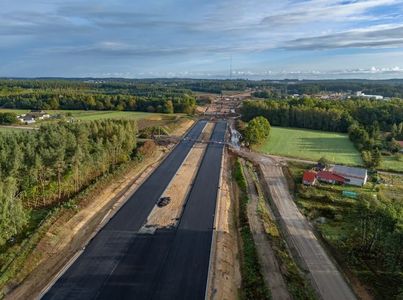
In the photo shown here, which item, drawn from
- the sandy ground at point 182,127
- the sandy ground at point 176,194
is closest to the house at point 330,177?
the sandy ground at point 176,194

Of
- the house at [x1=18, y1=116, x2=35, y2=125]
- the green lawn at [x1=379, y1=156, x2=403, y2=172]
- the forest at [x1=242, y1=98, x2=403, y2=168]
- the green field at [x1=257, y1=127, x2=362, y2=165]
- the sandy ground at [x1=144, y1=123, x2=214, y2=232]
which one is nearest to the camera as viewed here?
the sandy ground at [x1=144, y1=123, x2=214, y2=232]

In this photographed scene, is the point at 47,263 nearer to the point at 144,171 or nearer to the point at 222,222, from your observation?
the point at 222,222

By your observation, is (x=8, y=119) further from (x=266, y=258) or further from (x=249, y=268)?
(x=249, y=268)

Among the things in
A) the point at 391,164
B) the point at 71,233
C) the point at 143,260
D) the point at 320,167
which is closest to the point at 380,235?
the point at 143,260

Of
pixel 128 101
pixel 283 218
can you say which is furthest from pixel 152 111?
pixel 283 218

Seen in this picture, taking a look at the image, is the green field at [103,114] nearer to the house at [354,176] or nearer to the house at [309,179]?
the house at [309,179]

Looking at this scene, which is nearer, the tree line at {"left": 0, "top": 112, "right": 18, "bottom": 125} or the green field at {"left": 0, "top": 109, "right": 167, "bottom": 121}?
the tree line at {"left": 0, "top": 112, "right": 18, "bottom": 125}

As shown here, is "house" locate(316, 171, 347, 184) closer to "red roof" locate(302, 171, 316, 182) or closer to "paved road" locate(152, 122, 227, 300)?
"red roof" locate(302, 171, 316, 182)

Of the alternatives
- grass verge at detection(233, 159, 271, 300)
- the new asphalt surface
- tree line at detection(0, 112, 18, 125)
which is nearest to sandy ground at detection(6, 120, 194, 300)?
the new asphalt surface
